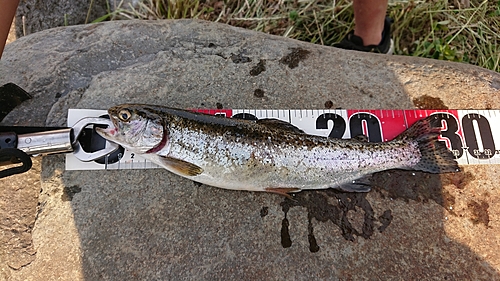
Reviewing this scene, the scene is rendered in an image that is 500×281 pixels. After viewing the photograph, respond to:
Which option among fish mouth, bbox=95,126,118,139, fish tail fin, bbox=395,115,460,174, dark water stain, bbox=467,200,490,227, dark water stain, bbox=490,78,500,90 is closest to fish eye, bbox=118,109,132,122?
fish mouth, bbox=95,126,118,139

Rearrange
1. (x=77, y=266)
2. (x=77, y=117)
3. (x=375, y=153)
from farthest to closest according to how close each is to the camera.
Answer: (x=77, y=117)
(x=375, y=153)
(x=77, y=266)

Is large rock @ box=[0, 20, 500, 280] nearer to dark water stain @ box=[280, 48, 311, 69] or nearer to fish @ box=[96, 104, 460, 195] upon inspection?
dark water stain @ box=[280, 48, 311, 69]

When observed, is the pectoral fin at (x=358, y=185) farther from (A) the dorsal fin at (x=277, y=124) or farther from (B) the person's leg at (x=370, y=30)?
(B) the person's leg at (x=370, y=30)

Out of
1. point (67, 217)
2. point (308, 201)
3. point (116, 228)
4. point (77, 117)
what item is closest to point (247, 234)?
point (308, 201)

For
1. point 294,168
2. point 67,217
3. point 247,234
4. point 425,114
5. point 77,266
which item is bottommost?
point 77,266

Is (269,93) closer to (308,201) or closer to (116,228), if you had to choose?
(308,201)

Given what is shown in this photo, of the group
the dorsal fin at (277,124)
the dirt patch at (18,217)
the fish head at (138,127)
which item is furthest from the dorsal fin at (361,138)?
the dirt patch at (18,217)
